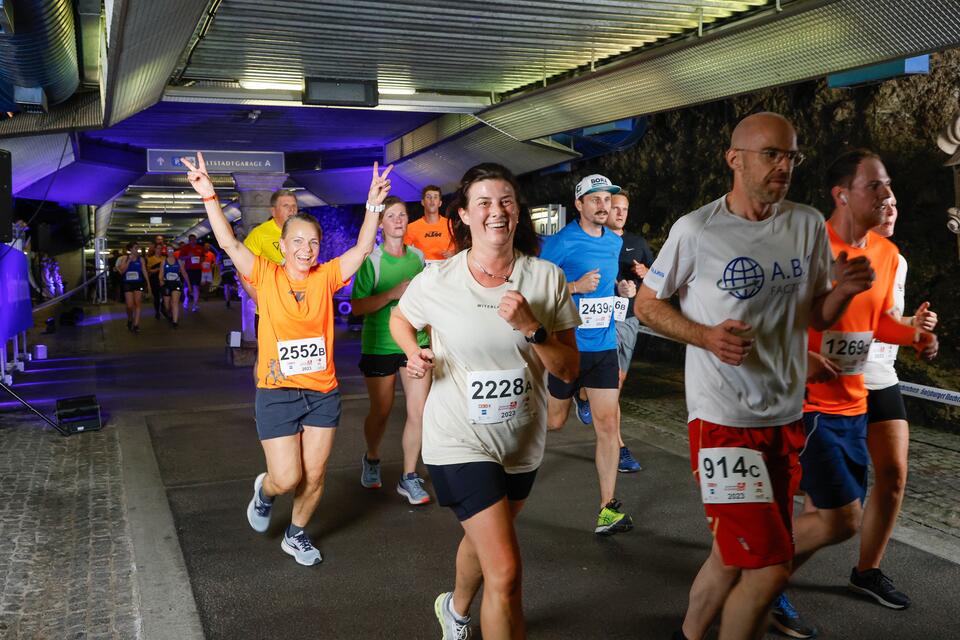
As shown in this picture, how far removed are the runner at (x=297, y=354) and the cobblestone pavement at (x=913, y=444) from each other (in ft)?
11.5

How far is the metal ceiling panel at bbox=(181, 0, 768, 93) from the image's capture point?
24.4ft

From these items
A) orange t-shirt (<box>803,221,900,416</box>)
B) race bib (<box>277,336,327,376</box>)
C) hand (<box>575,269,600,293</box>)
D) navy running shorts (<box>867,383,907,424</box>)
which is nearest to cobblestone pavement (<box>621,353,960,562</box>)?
navy running shorts (<box>867,383,907,424</box>)

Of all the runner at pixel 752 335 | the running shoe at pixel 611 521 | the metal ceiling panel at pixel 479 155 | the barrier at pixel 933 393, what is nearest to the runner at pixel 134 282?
the metal ceiling panel at pixel 479 155

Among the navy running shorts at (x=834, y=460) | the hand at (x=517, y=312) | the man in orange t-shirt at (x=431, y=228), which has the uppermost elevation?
the man in orange t-shirt at (x=431, y=228)

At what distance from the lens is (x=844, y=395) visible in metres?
3.64

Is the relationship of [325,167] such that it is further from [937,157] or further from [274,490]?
[274,490]

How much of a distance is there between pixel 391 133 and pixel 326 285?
13.8 metres

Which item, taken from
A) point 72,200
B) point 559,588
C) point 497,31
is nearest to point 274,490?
point 559,588

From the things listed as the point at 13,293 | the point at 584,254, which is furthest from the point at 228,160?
the point at 584,254

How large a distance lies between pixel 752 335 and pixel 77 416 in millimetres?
6930

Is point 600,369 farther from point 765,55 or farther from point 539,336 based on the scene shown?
point 765,55

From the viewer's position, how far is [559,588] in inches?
168

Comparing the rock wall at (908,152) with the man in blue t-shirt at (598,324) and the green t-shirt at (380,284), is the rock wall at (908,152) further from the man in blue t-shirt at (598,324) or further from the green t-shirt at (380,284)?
the green t-shirt at (380,284)

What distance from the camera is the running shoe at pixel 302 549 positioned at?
458 cm
